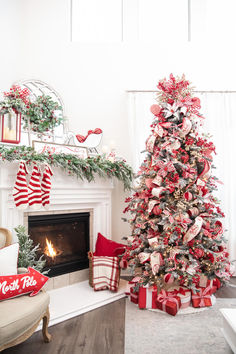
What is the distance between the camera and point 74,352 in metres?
1.88

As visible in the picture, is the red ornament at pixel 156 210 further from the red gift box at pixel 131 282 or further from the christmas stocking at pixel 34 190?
the christmas stocking at pixel 34 190

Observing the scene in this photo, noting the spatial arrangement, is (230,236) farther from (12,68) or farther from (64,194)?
(12,68)

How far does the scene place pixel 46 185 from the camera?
2668 mm

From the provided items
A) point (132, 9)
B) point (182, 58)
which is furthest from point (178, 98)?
point (132, 9)

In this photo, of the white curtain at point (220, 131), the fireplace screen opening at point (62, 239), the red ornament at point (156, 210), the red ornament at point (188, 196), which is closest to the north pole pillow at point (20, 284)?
the fireplace screen opening at point (62, 239)

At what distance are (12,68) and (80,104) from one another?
3.27 feet

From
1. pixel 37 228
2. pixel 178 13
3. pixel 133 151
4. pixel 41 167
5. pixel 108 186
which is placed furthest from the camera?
pixel 178 13

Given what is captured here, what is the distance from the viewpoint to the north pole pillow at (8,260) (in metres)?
1.92

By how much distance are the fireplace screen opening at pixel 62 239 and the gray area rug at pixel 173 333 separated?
92 cm

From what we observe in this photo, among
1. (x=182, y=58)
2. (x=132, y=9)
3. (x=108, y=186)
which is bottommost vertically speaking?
(x=108, y=186)

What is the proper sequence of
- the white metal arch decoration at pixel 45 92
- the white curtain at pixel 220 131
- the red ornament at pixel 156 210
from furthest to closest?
the white curtain at pixel 220 131, the white metal arch decoration at pixel 45 92, the red ornament at pixel 156 210

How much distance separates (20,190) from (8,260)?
701 mm

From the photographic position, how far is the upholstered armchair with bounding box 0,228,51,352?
1.57 metres

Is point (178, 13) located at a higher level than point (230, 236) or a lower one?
higher
